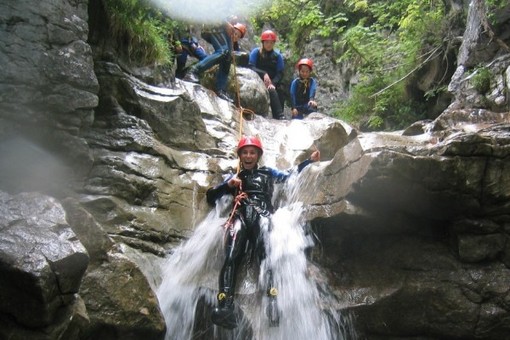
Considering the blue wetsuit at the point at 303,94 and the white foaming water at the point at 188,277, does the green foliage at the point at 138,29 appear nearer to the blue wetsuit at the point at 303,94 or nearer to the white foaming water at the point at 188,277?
the white foaming water at the point at 188,277

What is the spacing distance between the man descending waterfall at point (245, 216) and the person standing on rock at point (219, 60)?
12.4 ft

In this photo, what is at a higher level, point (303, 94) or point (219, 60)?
point (219, 60)

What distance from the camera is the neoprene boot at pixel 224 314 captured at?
405 centimetres

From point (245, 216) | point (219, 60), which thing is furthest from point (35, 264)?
point (219, 60)

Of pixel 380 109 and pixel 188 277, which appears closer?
pixel 188 277

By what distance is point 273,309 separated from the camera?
4324 mm


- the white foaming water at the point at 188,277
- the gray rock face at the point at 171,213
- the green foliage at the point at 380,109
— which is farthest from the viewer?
the green foliage at the point at 380,109

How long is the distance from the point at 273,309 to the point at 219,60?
6747mm

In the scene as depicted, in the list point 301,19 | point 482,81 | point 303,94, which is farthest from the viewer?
point 301,19

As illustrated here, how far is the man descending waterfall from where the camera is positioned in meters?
4.28

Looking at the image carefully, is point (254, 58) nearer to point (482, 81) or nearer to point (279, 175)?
point (482, 81)

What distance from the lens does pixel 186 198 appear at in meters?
5.98

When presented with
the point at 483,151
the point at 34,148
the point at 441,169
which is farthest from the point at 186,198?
the point at 483,151

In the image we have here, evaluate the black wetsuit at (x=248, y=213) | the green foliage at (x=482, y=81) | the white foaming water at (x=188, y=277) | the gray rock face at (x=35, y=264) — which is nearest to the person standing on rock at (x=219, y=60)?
the black wetsuit at (x=248, y=213)
